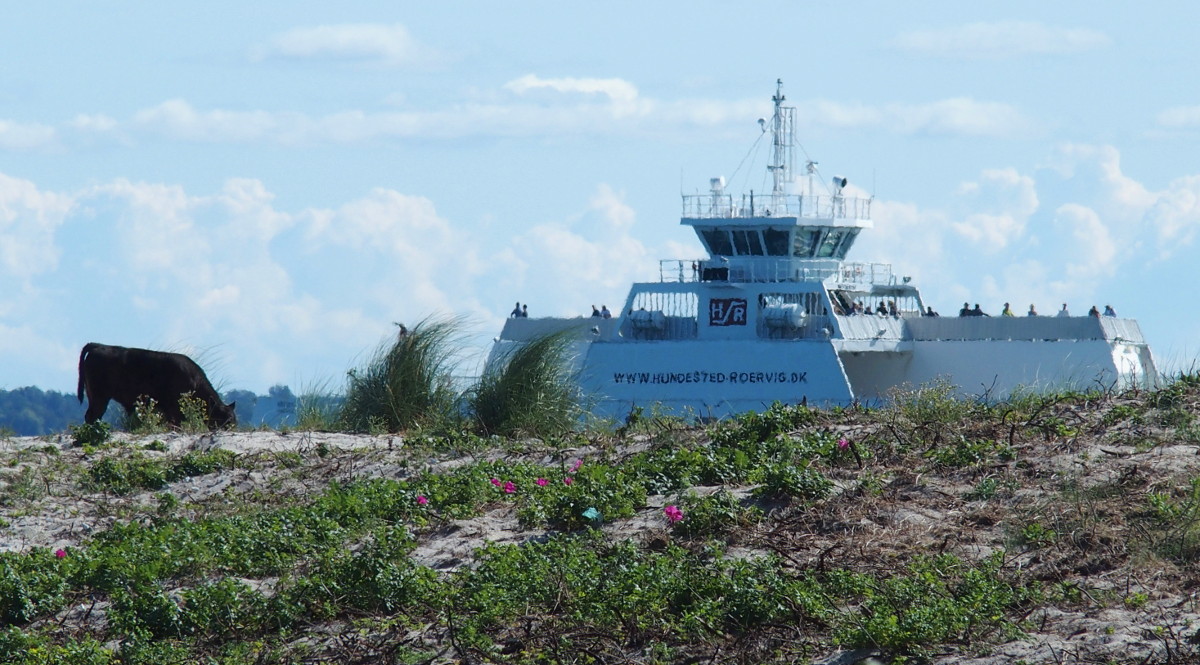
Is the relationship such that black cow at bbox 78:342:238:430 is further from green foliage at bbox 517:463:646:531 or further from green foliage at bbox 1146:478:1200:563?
green foliage at bbox 1146:478:1200:563

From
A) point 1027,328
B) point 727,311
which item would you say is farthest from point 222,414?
point 1027,328

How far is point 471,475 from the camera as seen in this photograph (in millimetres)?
10836

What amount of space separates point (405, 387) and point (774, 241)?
27262 mm

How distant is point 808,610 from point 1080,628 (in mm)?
1222

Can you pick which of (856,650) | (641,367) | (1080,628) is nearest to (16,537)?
(856,650)

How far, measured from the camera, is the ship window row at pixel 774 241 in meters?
42.6

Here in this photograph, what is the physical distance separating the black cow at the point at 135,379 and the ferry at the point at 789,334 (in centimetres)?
2193

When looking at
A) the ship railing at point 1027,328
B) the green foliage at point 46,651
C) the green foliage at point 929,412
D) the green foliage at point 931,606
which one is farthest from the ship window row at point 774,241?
the green foliage at point 46,651

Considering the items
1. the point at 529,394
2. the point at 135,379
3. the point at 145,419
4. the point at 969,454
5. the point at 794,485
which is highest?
the point at 135,379

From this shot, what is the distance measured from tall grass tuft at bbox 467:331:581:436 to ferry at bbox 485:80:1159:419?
23.0 m

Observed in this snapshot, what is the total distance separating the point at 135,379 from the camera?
17.8 meters

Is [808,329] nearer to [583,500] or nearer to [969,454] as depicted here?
[969,454]

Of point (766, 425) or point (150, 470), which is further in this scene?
point (150, 470)

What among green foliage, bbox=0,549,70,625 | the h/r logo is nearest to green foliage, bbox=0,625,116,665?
green foliage, bbox=0,549,70,625
